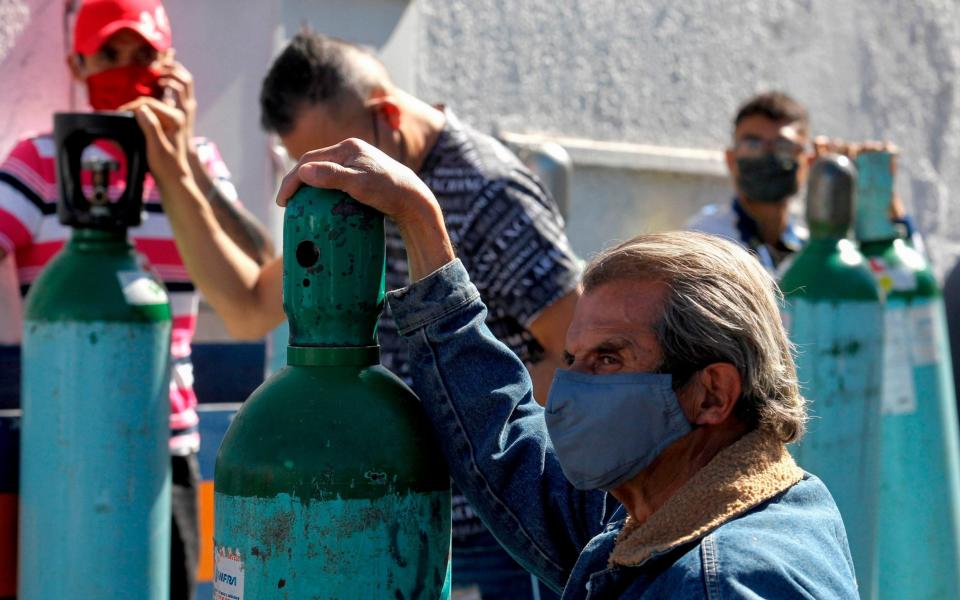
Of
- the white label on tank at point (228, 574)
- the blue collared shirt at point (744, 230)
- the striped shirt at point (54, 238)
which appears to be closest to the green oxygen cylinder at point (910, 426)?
the blue collared shirt at point (744, 230)

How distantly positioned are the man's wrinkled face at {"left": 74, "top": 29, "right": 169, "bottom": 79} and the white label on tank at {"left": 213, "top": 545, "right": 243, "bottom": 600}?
1916 mm

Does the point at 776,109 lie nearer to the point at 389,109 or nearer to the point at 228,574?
the point at 389,109

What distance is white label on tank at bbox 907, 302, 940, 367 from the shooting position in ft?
14.3

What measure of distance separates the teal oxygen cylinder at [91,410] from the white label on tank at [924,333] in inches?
109

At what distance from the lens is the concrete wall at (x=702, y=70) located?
519 cm

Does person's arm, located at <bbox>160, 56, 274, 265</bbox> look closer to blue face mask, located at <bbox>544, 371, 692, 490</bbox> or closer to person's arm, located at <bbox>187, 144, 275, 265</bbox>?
person's arm, located at <bbox>187, 144, 275, 265</bbox>

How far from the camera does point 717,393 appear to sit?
1.64 m

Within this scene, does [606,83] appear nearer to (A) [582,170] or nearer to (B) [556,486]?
(A) [582,170]

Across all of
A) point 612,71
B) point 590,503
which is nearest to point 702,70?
point 612,71

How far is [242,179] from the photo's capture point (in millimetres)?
4395

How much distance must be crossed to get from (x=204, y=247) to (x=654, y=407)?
1505 mm

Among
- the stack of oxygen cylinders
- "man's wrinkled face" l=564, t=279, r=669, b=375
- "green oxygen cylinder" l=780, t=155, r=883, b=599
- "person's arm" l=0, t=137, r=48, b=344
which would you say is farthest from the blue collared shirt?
"man's wrinkled face" l=564, t=279, r=669, b=375

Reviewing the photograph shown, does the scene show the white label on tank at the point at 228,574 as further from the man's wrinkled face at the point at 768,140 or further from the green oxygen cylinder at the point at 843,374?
the man's wrinkled face at the point at 768,140

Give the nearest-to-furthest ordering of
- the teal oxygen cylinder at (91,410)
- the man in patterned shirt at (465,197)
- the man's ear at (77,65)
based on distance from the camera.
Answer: the teal oxygen cylinder at (91,410) → the man in patterned shirt at (465,197) → the man's ear at (77,65)
